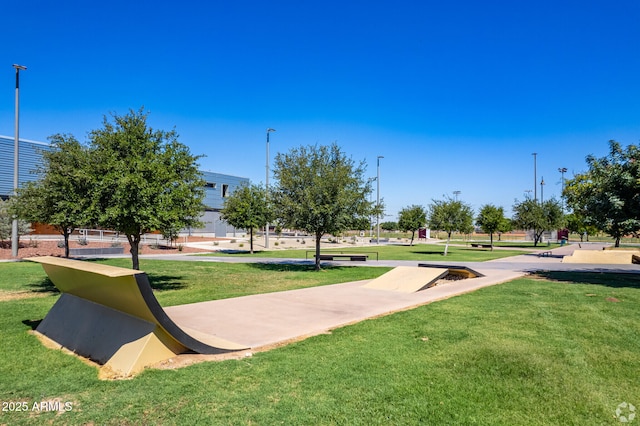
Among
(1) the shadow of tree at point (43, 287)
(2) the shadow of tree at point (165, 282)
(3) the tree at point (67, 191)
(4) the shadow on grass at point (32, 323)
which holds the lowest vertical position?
(2) the shadow of tree at point (165, 282)

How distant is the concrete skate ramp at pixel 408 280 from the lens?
42.7 feet

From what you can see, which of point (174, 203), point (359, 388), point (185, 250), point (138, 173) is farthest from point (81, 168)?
point (185, 250)

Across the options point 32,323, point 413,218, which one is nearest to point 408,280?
point 32,323

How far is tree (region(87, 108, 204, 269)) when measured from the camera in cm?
Result: 1080

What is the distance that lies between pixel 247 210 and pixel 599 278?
77.0ft

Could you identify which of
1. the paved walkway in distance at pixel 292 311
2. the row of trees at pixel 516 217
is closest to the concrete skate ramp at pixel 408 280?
the paved walkway in distance at pixel 292 311

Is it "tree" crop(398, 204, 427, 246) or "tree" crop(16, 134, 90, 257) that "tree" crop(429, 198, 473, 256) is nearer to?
"tree" crop(398, 204, 427, 246)

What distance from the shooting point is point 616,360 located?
579cm

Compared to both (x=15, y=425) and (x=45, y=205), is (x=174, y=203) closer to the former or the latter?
(x=45, y=205)

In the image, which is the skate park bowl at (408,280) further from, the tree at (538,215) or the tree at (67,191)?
the tree at (538,215)

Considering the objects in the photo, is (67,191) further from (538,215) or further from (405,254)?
(538,215)

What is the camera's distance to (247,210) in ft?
109

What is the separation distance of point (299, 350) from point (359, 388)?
169 cm

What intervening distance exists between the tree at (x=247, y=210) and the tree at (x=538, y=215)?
3077 centimetres
